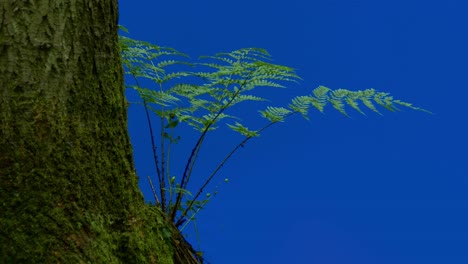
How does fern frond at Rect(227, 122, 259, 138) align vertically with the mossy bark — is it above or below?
above

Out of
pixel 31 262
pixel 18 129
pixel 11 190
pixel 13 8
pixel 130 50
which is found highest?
pixel 130 50

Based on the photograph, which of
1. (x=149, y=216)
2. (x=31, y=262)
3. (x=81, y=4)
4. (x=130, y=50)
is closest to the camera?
(x=31, y=262)

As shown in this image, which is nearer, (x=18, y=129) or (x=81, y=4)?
(x=18, y=129)

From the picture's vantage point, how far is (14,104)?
1.53 metres

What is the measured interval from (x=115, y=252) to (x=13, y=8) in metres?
0.66

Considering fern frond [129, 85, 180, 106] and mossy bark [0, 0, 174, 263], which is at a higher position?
fern frond [129, 85, 180, 106]

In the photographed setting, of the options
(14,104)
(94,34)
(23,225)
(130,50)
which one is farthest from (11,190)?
(130,50)

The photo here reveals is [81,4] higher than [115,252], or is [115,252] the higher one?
[81,4]

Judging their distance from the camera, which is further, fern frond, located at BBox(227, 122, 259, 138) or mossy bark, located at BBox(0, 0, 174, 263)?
fern frond, located at BBox(227, 122, 259, 138)

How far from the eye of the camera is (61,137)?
1.55 metres

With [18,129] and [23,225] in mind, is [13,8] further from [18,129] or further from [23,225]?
[23,225]

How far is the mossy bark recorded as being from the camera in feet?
4.95

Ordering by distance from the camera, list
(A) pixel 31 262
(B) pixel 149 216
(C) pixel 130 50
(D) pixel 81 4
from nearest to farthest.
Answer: (A) pixel 31 262 < (D) pixel 81 4 < (B) pixel 149 216 < (C) pixel 130 50

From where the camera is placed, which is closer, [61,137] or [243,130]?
[61,137]
